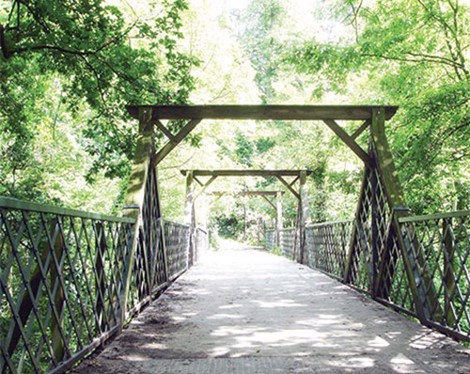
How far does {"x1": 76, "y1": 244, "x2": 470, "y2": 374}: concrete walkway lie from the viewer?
3.02m

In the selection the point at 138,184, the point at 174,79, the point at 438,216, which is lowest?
the point at 438,216

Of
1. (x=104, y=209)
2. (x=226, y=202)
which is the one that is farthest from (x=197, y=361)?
(x=226, y=202)

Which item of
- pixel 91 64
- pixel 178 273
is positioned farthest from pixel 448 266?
pixel 178 273

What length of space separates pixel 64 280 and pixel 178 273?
5811mm

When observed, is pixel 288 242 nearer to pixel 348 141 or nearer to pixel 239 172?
pixel 239 172

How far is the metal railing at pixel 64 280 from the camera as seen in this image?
2.08 metres

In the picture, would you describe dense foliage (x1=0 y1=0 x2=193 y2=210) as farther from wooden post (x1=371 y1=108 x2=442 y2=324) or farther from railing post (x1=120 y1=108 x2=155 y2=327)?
wooden post (x1=371 y1=108 x2=442 y2=324)

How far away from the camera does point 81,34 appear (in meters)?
6.38

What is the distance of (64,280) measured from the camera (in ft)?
10.3

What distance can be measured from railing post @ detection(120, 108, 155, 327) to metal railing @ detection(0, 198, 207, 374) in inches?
0.8

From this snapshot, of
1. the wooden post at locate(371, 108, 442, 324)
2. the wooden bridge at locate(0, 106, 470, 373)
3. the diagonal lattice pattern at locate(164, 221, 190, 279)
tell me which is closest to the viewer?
the wooden bridge at locate(0, 106, 470, 373)

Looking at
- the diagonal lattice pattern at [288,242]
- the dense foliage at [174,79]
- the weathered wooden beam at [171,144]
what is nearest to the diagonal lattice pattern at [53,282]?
the weathered wooden beam at [171,144]

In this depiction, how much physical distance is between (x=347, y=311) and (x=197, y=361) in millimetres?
2405

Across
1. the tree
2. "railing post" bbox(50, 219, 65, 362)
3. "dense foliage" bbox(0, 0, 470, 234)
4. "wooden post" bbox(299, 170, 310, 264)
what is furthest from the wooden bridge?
"wooden post" bbox(299, 170, 310, 264)
